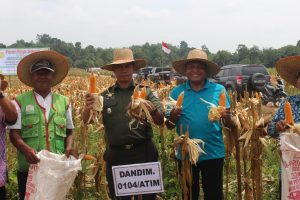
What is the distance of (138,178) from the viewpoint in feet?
10.00

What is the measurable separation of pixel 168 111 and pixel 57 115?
0.96 metres

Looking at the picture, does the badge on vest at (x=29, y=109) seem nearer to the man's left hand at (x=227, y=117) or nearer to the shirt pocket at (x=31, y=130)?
the shirt pocket at (x=31, y=130)

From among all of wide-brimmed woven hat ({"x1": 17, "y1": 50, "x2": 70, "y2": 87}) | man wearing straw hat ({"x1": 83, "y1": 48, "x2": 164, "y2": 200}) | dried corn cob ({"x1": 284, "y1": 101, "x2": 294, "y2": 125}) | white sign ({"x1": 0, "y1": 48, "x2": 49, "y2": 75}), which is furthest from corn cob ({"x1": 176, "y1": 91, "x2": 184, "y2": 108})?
white sign ({"x1": 0, "y1": 48, "x2": 49, "y2": 75})

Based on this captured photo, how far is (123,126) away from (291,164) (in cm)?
135

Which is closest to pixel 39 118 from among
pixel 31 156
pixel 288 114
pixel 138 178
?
pixel 31 156

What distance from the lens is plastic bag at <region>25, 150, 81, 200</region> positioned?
302cm

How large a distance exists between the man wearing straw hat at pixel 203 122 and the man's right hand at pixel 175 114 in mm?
22

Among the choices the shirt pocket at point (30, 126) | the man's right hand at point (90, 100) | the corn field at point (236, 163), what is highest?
the man's right hand at point (90, 100)

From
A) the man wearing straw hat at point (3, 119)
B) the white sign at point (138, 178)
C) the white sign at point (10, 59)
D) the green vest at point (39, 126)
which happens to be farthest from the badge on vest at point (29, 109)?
the white sign at point (10, 59)

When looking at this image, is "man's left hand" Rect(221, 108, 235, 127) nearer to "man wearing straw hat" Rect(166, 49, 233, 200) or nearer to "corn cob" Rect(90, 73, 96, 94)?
"man wearing straw hat" Rect(166, 49, 233, 200)

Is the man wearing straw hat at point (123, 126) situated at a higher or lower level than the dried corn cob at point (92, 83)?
lower

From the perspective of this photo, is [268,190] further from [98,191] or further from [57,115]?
[57,115]

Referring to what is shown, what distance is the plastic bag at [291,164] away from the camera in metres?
2.72

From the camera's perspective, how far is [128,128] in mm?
3232
